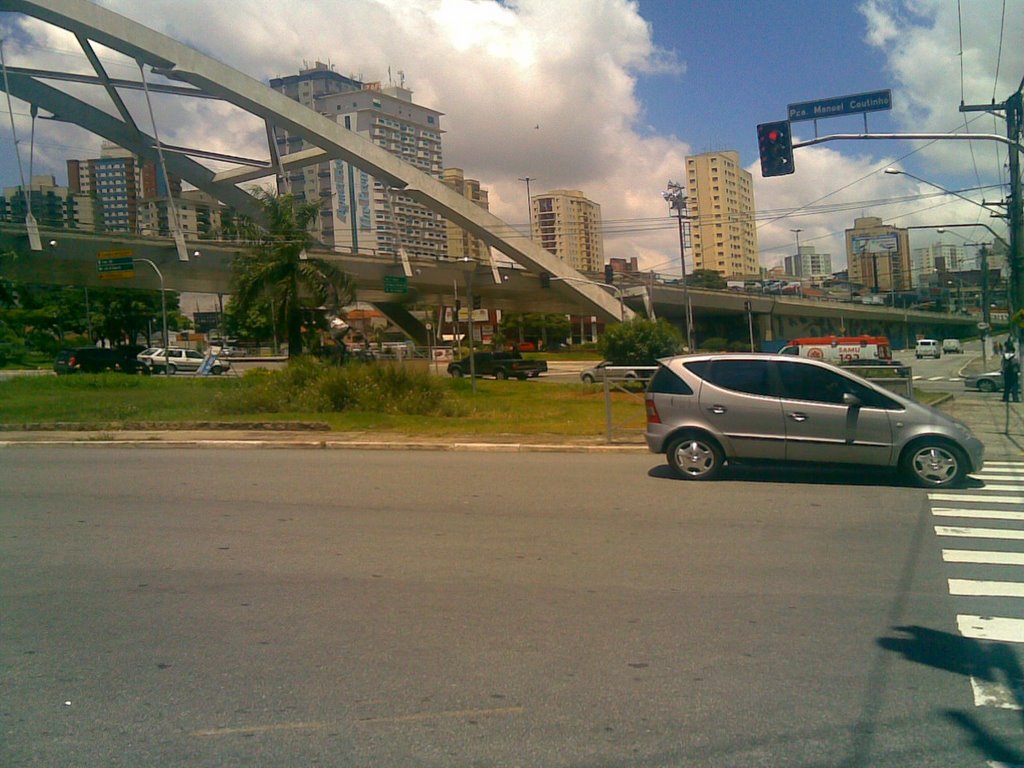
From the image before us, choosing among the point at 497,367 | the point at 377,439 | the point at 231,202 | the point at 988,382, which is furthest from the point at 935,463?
the point at 231,202

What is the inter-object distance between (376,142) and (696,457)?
134136 millimetres

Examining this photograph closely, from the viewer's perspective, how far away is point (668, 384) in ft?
42.9

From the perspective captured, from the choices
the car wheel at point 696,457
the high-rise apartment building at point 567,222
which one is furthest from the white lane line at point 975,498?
the high-rise apartment building at point 567,222

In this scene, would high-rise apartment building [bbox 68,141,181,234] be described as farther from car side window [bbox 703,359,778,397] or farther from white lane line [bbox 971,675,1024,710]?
white lane line [bbox 971,675,1024,710]

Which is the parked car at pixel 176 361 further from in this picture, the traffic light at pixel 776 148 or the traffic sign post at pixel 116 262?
the traffic light at pixel 776 148

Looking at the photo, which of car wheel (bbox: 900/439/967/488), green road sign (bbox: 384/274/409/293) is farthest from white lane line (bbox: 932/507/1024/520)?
green road sign (bbox: 384/274/409/293)

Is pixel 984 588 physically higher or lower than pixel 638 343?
lower

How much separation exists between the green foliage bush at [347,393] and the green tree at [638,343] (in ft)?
69.7

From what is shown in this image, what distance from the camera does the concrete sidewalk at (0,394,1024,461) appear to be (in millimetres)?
17047

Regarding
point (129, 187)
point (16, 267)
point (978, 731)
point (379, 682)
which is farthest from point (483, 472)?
point (129, 187)

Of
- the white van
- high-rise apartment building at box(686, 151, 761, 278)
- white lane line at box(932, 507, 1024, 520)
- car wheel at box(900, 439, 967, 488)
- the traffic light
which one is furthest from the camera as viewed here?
high-rise apartment building at box(686, 151, 761, 278)

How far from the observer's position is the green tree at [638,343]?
151 ft

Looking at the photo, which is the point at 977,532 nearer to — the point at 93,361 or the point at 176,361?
the point at 93,361

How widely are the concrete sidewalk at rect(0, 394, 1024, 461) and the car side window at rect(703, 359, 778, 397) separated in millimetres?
3961
